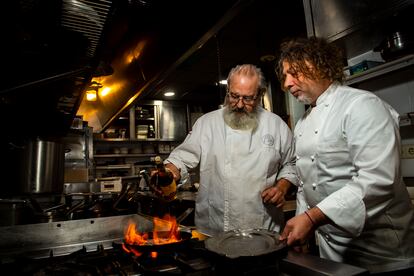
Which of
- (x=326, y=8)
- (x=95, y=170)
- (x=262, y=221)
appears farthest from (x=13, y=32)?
(x=95, y=170)

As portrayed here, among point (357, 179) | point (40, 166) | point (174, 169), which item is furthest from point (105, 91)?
point (357, 179)

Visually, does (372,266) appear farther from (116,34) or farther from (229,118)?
(116,34)

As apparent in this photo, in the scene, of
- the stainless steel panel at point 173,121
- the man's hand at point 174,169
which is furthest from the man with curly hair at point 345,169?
the stainless steel panel at point 173,121

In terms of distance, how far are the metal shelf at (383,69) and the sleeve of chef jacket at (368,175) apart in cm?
90

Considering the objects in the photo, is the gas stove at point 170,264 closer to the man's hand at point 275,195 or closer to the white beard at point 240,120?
the man's hand at point 275,195

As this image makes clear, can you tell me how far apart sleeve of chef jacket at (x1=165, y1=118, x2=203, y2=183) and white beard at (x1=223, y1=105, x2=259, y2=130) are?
0.80 feet

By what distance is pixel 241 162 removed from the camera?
195 centimetres

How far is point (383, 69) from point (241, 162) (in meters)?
1.19

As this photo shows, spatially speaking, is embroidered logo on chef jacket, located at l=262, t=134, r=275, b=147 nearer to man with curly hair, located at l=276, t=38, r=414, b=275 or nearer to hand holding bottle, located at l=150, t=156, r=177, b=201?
man with curly hair, located at l=276, t=38, r=414, b=275

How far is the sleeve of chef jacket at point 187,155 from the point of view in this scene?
6.48 feet

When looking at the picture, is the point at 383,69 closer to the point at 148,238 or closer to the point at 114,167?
the point at 148,238

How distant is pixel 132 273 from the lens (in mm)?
822

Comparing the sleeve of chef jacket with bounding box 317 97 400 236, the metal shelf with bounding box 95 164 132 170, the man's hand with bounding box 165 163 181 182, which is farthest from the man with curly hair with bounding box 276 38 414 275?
the metal shelf with bounding box 95 164 132 170

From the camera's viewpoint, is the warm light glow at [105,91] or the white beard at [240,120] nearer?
the white beard at [240,120]
